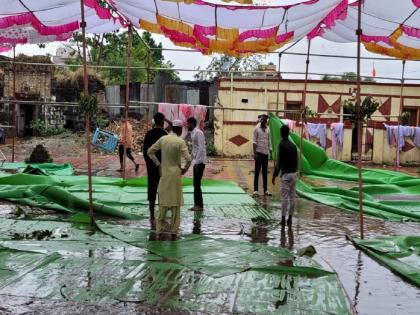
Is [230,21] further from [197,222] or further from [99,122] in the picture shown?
[99,122]

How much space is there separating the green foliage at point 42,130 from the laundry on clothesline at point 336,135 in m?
13.0

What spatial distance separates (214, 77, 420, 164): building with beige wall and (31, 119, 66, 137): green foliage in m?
8.17

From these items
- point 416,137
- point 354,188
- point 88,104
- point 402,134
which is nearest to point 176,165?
point 88,104

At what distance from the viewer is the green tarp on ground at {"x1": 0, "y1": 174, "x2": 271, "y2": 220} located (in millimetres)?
8367

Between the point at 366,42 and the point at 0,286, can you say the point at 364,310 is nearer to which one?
the point at 0,286

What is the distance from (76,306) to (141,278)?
87 centimetres

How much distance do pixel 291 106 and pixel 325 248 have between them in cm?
1636

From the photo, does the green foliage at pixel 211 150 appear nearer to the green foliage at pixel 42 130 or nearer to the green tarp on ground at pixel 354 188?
the green tarp on ground at pixel 354 188

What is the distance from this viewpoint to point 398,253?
20.1 ft

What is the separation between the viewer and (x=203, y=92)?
23.8m

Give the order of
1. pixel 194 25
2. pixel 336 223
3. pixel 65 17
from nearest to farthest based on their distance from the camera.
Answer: pixel 336 223, pixel 194 25, pixel 65 17

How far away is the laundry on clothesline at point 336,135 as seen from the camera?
19.9 m

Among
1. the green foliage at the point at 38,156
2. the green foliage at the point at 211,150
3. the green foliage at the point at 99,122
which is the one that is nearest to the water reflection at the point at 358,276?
the green foliage at the point at 38,156

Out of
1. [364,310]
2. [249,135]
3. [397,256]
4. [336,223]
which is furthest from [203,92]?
[364,310]
